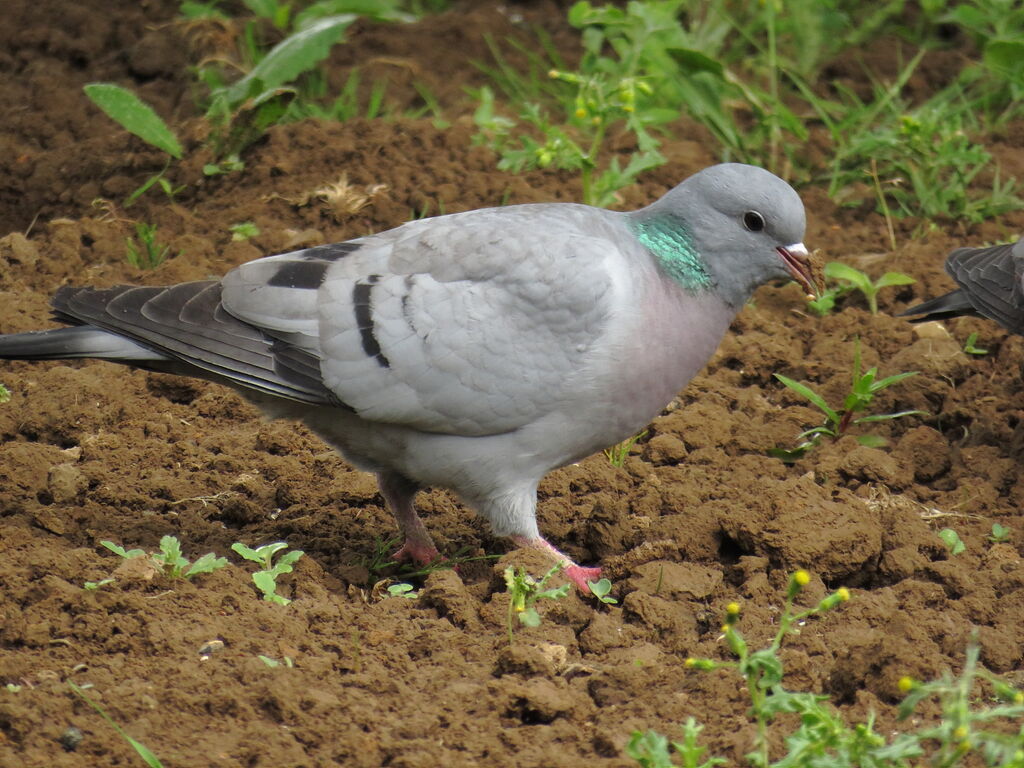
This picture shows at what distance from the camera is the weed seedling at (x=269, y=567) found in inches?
160

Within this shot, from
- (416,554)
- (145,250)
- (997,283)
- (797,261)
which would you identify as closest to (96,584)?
(416,554)

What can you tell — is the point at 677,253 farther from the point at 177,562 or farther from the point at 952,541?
the point at 177,562

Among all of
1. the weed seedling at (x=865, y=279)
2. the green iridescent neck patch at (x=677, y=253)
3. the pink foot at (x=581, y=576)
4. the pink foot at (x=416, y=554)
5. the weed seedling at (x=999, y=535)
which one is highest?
the green iridescent neck patch at (x=677, y=253)

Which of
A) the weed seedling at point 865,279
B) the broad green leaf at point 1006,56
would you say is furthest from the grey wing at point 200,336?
the broad green leaf at point 1006,56

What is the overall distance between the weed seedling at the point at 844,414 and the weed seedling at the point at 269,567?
6.24 ft

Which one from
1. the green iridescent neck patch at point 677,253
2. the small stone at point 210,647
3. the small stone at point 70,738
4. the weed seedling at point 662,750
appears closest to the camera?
the weed seedling at point 662,750

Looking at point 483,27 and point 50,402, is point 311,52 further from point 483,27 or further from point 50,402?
point 50,402

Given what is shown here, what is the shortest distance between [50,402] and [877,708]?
3216 mm

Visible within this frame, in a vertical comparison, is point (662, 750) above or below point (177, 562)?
above

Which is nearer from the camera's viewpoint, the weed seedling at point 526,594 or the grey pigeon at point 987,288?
the weed seedling at point 526,594

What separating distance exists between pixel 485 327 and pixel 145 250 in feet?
8.32

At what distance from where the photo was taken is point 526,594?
A: 401cm

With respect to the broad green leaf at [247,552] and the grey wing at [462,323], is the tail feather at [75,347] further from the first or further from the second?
the broad green leaf at [247,552]

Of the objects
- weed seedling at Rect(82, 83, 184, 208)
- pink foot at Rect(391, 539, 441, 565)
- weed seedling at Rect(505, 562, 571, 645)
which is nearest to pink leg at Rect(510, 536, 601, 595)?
weed seedling at Rect(505, 562, 571, 645)
